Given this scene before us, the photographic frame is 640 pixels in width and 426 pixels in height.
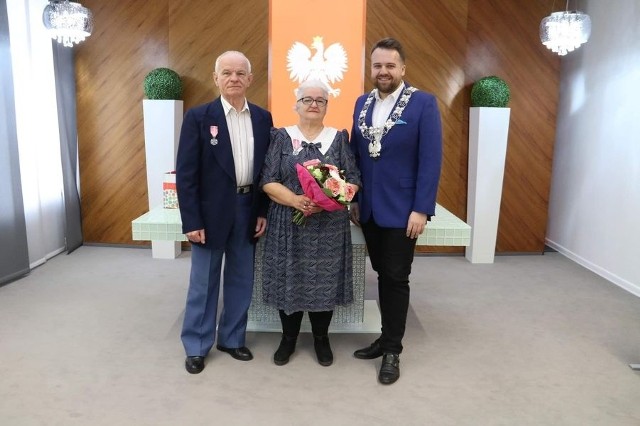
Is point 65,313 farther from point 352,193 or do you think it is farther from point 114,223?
point 352,193

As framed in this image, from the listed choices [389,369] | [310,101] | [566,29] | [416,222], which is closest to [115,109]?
[310,101]

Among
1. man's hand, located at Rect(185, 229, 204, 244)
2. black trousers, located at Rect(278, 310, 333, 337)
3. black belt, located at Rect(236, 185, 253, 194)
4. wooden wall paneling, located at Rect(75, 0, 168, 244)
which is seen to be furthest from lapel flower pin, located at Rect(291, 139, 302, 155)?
wooden wall paneling, located at Rect(75, 0, 168, 244)

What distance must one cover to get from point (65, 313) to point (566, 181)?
14.7 ft

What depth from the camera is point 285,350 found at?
307 cm

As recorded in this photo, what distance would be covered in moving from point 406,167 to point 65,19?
119 inches

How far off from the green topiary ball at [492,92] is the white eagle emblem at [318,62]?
1.23 meters

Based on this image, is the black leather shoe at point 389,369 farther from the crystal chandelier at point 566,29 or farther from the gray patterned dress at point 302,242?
the crystal chandelier at point 566,29

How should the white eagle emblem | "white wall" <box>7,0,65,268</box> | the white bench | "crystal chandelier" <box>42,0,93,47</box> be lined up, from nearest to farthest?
1. the white bench
2. "crystal chandelier" <box>42,0,93,47</box>
3. "white wall" <box>7,0,65,268</box>
4. the white eagle emblem

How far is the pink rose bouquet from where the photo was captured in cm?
259

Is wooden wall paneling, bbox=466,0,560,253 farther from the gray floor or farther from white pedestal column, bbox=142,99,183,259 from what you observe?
white pedestal column, bbox=142,99,183,259

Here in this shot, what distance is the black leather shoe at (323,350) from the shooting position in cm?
304

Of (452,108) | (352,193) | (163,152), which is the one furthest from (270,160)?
(452,108)

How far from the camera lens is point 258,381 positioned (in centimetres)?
285

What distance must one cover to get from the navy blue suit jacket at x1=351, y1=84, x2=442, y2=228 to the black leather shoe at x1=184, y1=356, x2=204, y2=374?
1147 mm
